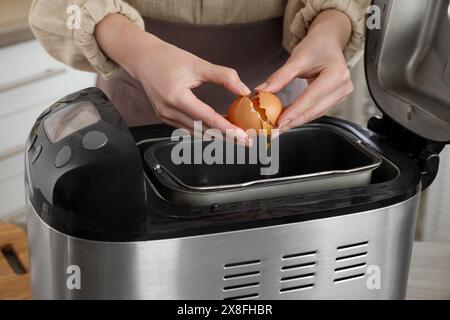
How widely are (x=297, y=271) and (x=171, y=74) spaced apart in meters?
0.24

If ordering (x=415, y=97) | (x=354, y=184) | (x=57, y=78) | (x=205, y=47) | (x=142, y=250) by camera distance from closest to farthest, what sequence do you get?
(x=142, y=250), (x=354, y=184), (x=415, y=97), (x=205, y=47), (x=57, y=78)

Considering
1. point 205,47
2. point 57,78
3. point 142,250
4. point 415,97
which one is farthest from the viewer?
point 57,78

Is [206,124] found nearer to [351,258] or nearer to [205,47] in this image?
[351,258]

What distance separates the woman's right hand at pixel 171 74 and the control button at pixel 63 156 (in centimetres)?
14

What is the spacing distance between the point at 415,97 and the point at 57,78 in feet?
4.78

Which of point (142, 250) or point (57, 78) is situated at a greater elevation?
point (142, 250)

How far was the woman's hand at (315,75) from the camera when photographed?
29.7 inches

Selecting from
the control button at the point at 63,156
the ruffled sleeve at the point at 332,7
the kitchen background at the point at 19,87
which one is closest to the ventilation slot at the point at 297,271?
the control button at the point at 63,156

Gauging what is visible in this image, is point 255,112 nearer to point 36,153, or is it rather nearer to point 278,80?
point 278,80

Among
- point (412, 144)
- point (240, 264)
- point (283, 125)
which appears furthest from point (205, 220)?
point (412, 144)

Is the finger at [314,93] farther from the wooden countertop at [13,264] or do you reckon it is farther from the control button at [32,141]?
the wooden countertop at [13,264]

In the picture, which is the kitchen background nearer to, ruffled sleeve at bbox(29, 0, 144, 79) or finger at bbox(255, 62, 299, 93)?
ruffled sleeve at bbox(29, 0, 144, 79)
